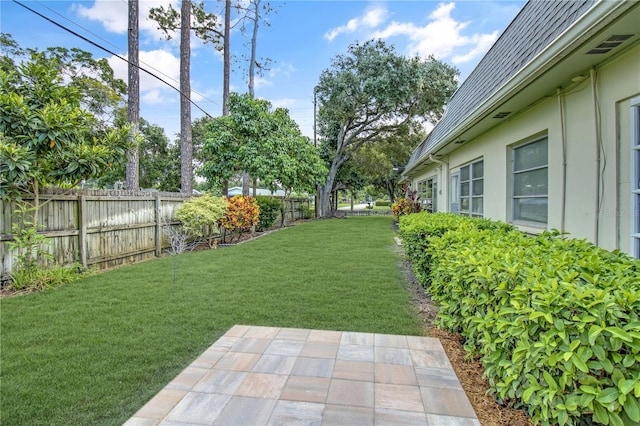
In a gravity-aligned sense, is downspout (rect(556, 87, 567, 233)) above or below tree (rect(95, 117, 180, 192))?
below

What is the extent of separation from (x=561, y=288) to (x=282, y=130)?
1283 cm

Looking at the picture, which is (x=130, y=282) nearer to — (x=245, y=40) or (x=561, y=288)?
(x=561, y=288)

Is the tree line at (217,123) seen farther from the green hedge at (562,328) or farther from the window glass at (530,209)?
the window glass at (530,209)

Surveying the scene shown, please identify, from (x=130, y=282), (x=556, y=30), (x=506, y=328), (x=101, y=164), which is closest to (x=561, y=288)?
(x=506, y=328)

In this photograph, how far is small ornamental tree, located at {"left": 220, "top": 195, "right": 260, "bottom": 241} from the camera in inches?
401

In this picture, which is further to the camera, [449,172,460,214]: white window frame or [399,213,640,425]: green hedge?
[449,172,460,214]: white window frame

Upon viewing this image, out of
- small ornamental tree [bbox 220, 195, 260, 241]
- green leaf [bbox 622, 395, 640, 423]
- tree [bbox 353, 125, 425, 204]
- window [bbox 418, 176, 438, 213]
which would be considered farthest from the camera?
tree [bbox 353, 125, 425, 204]

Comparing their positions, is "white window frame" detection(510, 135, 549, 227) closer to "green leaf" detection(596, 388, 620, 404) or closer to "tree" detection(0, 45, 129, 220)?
"green leaf" detection(596, 388, 620, 404)

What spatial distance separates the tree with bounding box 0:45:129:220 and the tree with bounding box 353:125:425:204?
59.9 feet

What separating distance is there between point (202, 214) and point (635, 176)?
27.8 feet

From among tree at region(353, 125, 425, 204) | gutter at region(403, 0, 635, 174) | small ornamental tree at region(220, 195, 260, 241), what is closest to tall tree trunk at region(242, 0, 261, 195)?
tree at region(353, 125, 425, 204)

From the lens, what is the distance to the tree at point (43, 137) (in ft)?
16.0

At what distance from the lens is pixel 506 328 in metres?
1.88

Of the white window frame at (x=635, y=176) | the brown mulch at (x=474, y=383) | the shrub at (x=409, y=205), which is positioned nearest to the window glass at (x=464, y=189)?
Result: the brown mulch at (x=474, y=383)
